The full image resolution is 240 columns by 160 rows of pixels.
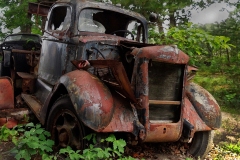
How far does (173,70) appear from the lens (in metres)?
3.76

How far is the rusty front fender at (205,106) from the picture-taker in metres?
4.20

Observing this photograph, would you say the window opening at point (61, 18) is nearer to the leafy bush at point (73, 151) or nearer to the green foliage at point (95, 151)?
the leafy bush at point (73, 151)

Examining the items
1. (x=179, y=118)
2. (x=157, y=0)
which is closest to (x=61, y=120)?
(x=179, y=118)

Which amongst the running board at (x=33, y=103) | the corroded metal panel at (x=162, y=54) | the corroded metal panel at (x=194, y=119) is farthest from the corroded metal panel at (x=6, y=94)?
the corroded metal panel at (x=194, y=119)

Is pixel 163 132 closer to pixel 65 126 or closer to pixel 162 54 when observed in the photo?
pixel 162 54

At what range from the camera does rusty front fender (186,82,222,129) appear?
420 centimetres

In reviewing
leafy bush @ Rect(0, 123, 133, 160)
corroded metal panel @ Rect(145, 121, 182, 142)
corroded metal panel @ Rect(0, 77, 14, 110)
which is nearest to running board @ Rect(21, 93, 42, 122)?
corroded metal panel @ Rect(0, 77, 14, 110)

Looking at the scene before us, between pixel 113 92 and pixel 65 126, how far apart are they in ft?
2.53

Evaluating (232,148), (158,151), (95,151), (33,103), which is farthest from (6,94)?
(232,148)

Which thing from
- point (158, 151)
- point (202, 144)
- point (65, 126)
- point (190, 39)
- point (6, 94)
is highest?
point (190, 39)

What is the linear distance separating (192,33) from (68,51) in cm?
347

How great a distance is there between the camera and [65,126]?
3826 mm

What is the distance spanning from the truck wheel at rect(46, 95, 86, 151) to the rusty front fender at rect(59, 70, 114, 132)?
25cm

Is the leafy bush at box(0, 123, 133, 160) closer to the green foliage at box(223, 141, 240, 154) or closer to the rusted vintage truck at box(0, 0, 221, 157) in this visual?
the rusted vintage truck at box(0, 0, 221, 157)
